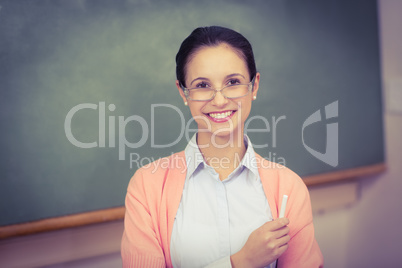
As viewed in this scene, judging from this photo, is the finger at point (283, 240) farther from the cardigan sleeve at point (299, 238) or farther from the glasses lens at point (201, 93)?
the glasses lens at point (201, 93)

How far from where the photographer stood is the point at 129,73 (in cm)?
80

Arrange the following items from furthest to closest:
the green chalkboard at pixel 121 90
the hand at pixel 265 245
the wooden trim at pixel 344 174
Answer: the wooden trim at pixel 344 174
the green chalkboard at pixel 121 90
the hand at pixel 265 245

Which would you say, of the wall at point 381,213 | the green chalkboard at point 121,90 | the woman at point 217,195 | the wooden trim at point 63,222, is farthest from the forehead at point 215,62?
the wall at point 381,213

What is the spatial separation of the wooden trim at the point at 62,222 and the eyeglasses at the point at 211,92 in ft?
1.29

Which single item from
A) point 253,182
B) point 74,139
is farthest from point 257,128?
point 74,139

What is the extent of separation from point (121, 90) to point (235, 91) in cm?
34

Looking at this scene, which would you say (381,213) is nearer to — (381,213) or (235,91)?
(381,213)

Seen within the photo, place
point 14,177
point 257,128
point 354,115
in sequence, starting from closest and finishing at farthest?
point 14,177
point 257,128
point 354,115

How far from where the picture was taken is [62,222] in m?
0.76

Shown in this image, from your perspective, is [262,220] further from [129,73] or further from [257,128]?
[129,73]

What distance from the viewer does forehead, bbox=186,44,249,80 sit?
22.3 inches

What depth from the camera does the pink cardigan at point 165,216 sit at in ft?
1.85

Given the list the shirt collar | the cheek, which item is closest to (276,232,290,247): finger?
the shirt collar

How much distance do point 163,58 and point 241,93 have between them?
1.00 feet
